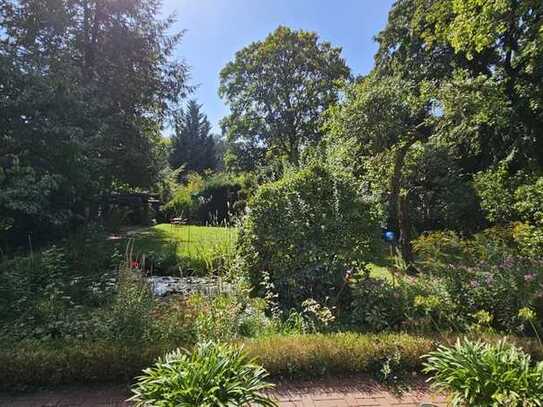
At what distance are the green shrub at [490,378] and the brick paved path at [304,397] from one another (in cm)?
40

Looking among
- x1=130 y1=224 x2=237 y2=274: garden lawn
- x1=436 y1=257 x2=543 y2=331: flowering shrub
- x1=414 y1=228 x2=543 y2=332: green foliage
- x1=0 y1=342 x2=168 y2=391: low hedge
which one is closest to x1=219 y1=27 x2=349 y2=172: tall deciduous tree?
x1=130 y1=224 x2=237 y2=274: garden lawn

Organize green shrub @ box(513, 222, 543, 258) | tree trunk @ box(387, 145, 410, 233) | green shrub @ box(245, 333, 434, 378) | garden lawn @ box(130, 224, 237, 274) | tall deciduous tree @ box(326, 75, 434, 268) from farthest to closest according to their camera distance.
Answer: tree trunk @ box(387, 145, 410, 233)
tall deciduous tree @ box(326, 75, 434, 268)
green shrub @ box(513, 222, 543, 258)
garden lawn @ box(130, 224, 237, 274)
green shrub @ box(245, 333, 434, 378)

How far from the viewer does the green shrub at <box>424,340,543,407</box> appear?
1.99 metres

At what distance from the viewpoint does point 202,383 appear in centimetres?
196

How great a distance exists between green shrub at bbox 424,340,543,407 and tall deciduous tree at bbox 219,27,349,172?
15782 millimetres

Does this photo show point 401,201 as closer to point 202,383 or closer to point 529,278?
point 529,278

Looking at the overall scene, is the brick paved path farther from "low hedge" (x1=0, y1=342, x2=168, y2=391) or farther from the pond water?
the pond water

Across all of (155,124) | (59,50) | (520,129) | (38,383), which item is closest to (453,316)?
(38,383)

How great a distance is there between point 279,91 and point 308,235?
15008 millimetres

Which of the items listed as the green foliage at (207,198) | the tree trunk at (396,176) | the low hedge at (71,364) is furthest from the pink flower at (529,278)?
the green foliage at (207,198)

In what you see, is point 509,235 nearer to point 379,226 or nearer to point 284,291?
point 379,226

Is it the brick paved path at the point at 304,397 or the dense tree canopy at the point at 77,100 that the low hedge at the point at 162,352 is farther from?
the dense tree canopy at the point at 77,100

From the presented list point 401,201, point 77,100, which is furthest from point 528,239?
point 77,100

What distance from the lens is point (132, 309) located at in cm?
328
